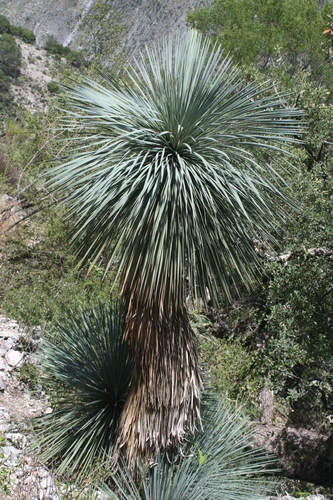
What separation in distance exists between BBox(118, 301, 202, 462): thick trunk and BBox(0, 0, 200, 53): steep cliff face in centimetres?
3524

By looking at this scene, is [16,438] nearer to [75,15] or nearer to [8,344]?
[8,344]

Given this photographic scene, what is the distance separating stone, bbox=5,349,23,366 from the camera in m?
5.78

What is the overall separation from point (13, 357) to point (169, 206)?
344cm

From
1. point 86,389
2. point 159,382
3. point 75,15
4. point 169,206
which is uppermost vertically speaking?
point 75,15

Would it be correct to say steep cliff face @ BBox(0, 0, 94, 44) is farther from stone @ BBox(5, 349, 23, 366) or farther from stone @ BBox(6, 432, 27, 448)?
stone @ BBox(6, 432, 27, 448)

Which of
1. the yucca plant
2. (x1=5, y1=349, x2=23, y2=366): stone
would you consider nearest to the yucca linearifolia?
the yucca plant

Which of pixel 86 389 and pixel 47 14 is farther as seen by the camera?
pixel 47 14

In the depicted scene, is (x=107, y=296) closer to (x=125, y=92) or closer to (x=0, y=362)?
(x=0, y=362)

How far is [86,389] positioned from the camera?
14.9ft

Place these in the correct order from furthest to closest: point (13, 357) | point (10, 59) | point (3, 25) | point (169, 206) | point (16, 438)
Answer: point (3, 25), point (10, 59), point (13, 357), point (16, 438), point (169, 206)

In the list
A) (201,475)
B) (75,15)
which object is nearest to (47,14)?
(75,15)

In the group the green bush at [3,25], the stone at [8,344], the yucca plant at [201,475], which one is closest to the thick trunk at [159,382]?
the yucca plant at [201,475]

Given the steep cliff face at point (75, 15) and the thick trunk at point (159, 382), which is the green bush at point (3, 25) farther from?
the thick trunk at point (159, 382)

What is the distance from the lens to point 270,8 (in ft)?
49.7
